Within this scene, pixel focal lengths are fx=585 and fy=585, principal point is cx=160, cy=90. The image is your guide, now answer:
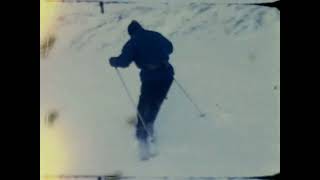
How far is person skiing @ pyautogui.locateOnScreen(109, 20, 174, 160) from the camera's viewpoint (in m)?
1.18

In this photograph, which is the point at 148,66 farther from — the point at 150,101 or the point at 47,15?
the point at 47,15

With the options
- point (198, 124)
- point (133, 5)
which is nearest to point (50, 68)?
point (133, 5)

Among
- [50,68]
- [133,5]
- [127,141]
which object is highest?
[133,5]

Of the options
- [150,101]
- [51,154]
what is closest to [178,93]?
[150,101]

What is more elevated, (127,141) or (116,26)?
(116,26)

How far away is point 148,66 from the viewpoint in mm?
1183

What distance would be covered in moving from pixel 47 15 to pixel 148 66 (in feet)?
0.74

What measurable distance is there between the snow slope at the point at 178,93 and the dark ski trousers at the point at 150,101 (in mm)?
15

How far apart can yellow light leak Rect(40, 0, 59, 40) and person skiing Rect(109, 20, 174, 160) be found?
0.46 feet

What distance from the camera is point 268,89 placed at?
1188 mm

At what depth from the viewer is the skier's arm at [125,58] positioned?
46.4 inches
